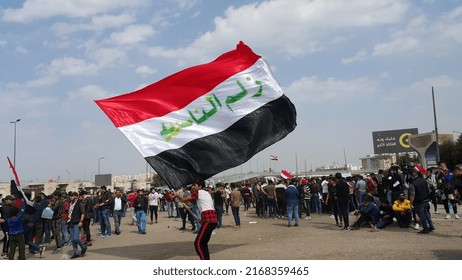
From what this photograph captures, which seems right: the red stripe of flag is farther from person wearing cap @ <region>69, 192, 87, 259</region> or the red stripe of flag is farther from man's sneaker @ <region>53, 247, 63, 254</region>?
man's sneaker @ <region>53, 247, 63, 254</region>

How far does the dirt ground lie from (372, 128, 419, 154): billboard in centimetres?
5019

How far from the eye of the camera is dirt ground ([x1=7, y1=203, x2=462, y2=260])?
8.88m

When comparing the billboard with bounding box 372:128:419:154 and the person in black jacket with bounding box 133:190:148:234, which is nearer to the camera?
the person in black jacket with bounding box 133:190:148:234

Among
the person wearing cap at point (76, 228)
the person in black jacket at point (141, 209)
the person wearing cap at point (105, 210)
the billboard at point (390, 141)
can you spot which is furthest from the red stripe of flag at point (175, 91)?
the billboard at point (390, 141)

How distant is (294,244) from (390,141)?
56657 millimetres

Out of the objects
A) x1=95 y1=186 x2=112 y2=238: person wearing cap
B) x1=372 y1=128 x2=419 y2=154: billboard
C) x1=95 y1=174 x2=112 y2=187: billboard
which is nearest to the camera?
x1=95 y1=186 x2=112 y2=238: person wearing cap

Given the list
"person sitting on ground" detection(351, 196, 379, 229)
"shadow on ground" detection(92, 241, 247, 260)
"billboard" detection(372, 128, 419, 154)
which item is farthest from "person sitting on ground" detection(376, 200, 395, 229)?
"billboard" detection(372, 128, 419, 154)

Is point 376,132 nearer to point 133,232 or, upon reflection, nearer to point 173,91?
point 133,232

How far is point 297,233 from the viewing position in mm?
12641

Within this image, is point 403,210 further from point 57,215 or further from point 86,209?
point 57,215

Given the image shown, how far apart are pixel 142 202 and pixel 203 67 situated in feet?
24.0

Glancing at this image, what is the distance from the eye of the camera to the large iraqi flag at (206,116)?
831 cm

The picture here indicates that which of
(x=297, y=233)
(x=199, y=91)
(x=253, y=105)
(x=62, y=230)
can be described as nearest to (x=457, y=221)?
(x=297, y=233)

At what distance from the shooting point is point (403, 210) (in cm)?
1226
